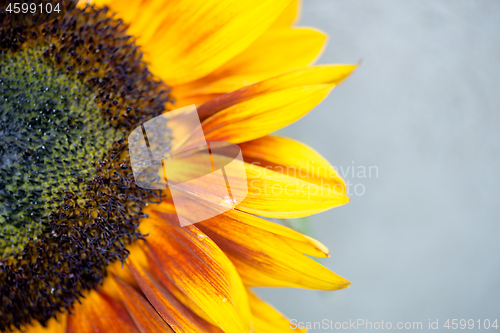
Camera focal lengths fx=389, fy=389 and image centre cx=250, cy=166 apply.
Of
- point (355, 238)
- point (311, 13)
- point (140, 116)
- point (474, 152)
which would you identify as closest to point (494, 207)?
point (474, 152)

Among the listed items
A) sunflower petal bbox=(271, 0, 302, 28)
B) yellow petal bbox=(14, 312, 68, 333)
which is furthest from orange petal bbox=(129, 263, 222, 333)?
sunflower petal bbox=(271, 0, 302, 28)

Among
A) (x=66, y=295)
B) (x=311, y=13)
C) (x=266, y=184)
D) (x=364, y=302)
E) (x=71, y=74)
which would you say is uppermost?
(x=311, y=13)

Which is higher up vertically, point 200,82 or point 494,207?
point 200,82

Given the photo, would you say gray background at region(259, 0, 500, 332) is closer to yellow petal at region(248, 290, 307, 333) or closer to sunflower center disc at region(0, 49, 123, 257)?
yellow petal at region(248, 290, 307, 333)

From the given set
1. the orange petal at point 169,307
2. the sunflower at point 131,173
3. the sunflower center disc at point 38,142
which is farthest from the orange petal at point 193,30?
the orange petal at point 169,307

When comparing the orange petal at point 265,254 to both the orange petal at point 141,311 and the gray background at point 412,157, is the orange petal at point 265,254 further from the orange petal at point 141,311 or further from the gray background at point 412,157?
the gray background at point 412,157

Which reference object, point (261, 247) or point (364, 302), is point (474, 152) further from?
point (261, 247)
